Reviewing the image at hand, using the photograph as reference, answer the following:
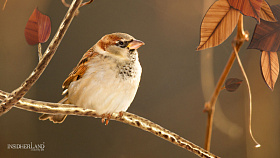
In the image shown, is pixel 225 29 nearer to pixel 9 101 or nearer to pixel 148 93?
pixel 148 93

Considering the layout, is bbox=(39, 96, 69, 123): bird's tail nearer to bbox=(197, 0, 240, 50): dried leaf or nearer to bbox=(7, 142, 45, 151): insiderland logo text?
bbox=(7, 142, 45, 151): insiderland logo text

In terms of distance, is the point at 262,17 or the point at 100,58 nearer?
the point at 100,58

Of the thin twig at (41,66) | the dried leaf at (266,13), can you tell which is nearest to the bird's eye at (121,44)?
the thin twig at (41,66)

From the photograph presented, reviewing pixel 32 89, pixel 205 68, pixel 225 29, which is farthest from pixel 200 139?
pixel 32 89

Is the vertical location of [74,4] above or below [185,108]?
above

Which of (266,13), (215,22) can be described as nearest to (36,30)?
(215,22)

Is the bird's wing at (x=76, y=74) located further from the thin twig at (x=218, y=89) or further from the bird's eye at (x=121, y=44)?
the thin twig at (x=218, y=89)
